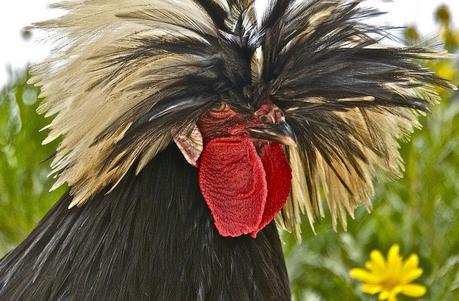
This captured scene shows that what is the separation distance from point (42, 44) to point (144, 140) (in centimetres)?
29

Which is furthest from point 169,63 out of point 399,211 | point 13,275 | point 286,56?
point 399,211

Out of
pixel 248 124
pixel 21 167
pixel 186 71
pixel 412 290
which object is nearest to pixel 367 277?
pixel 412 290

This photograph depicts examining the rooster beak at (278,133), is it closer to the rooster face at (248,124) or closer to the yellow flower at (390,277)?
the rooster face at (248,124)

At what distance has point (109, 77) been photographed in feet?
5.12

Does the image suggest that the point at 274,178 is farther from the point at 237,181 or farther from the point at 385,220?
the point at 385,220

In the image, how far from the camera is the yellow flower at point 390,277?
265 cm

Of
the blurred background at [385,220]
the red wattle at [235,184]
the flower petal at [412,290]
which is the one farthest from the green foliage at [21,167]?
the red wattle at [235,184]

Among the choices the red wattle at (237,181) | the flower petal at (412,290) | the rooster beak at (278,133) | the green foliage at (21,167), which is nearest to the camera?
the rooster beak at (278,133)

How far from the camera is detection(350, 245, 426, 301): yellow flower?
104 inches

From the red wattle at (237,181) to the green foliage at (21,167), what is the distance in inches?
62.7

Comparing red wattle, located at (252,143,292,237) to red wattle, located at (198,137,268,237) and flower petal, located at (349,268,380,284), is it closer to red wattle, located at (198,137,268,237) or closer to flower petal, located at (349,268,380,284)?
red wattle, located at (198,137,268,237)

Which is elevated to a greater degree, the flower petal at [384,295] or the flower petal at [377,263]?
the flower petal at [377,263]

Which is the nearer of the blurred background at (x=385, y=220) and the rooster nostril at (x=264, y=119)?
the rooster nostril at (x=264, y=119)

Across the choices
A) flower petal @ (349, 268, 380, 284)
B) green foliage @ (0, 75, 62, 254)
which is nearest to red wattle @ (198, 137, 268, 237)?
flower petal @ (349, 268, 380, 284)
